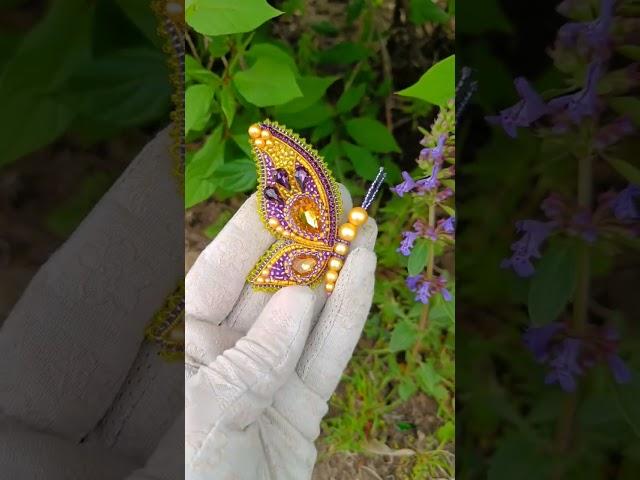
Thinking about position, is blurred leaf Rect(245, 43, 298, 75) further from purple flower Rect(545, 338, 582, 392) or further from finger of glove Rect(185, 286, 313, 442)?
purple flower Rect(545, 338, 582, 392)

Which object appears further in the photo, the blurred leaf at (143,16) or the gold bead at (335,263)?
the gold bead at (335,263)

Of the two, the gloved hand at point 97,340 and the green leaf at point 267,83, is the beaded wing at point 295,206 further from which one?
the gloved hand at point 97,340

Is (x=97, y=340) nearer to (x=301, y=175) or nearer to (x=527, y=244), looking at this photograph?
(x=301, y=175)

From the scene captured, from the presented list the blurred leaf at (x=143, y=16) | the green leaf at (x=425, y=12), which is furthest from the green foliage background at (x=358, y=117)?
the blurred leaf at (x=143, y=16)

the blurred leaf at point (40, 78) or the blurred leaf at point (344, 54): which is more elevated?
the blurred leaf at point (344, 54)

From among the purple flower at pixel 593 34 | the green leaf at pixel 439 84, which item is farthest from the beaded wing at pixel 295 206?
the purple flower at pixel 593 34

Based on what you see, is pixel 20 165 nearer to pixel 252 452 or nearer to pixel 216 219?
pixel 216 219

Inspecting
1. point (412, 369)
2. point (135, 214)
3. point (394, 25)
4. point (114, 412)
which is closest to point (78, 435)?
point (114, 412)

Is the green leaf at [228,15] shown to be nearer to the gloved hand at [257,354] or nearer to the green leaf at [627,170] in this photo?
the gloved hand at [257,354]

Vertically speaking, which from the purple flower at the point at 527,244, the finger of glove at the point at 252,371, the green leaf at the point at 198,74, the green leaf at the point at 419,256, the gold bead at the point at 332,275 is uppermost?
the green leaf at the point at 198,74
